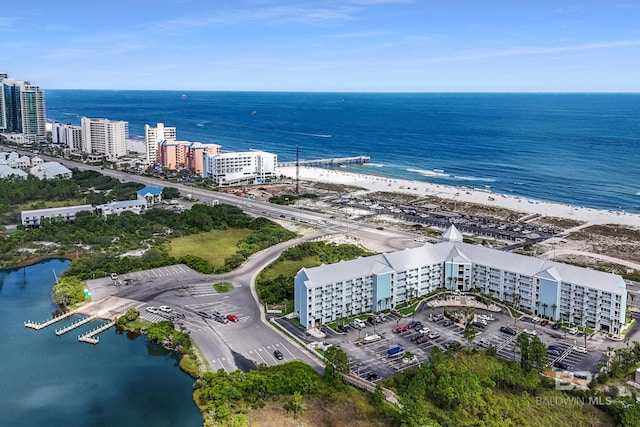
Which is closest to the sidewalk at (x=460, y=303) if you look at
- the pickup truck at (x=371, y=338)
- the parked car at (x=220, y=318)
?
the pickup truck at (x=371, y=338)

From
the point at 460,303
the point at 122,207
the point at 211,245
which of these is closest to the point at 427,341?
the point at 460,303

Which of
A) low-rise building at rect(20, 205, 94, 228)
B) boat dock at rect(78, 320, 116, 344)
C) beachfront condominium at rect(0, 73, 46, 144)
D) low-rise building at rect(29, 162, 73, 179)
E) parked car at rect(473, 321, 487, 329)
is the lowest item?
boat dock at rect(78, 320, 116, 344)

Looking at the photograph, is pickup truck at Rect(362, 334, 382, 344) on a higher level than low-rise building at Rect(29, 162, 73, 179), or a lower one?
lower

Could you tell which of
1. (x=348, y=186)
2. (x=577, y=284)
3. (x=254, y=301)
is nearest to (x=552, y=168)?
(x=348, y=186)

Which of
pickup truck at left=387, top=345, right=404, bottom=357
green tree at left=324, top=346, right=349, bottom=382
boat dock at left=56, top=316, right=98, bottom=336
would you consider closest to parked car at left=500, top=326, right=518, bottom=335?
pickup truck at left=387, top=345, right=404, bottom=357

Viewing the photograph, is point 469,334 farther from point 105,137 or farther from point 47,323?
point 105,137

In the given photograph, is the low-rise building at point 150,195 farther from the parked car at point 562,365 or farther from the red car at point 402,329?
the parked car at point 562,365

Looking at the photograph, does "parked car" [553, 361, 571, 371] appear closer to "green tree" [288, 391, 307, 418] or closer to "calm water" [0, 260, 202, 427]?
"green tree" [288, 391, 307, 418]
